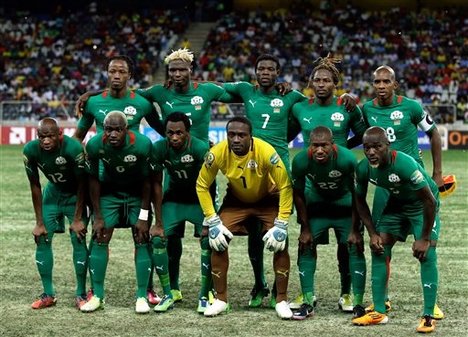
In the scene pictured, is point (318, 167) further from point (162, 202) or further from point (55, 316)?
point (55, 316)

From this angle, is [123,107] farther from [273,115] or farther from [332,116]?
[332,116]

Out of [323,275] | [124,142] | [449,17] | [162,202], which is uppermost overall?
[449,17]

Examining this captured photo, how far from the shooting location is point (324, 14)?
42656 millimetres

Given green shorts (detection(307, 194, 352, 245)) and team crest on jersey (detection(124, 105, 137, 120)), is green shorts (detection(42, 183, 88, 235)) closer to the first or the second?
team crest on jersey (detection(124, 105, 137, 120))

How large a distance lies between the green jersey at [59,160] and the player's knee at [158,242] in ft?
3.01

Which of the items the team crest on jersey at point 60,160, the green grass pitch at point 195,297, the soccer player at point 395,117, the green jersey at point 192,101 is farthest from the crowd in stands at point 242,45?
the team crest on jersey at point 60,160

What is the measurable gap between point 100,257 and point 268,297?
1811 millimetres

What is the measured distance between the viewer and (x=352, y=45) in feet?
131

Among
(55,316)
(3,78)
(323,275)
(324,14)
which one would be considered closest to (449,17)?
(324,14)

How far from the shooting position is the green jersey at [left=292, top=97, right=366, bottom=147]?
9.22 meters

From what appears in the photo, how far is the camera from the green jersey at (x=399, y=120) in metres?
9.35

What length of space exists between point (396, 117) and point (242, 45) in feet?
104

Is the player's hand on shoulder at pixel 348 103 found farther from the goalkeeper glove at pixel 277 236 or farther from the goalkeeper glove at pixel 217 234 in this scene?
the goalkeeper glove at pixel 217 234

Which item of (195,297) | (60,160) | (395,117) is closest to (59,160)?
(60,160)
